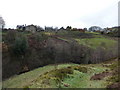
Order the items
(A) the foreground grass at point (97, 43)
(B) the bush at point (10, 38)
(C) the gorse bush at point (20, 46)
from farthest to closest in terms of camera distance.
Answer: (A) the foreground grass at point (97, 43), (B) the bush at point (10, 38), (C) the gorse bush at point (20, 46)

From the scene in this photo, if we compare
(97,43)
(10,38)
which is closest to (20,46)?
(10,38)

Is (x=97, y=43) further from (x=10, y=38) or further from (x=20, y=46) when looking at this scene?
(x=10, y=38)

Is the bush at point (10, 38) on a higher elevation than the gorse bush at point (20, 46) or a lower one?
higher

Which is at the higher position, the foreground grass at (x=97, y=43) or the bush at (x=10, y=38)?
the bush at (x=10, y=38)

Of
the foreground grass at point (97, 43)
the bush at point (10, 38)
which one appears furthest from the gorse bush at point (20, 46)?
the foreground grass at point (97, 43)

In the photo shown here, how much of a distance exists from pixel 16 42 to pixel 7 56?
356 cm

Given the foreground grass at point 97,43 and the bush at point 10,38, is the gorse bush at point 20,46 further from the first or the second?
the foreground grass at point 97,43

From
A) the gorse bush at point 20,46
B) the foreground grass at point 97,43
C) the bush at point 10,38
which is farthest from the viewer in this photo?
the foreground grass at point 97,43

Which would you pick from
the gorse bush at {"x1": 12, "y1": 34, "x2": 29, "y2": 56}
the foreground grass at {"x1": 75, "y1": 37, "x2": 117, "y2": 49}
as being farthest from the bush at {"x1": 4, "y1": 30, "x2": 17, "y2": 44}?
the foreground grass at {"x1": 75, "y1": 37, "x2": 117, "y2": 49}

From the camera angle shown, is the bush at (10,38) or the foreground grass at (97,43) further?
the foreground grass at (97,43)

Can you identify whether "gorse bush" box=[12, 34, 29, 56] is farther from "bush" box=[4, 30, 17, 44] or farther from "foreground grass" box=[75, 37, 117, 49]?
"foreground grass" box=[75, 37, 117, 49]

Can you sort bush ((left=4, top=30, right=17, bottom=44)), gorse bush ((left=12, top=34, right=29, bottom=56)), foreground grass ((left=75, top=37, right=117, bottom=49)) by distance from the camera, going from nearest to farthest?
gorse bush ((left=12, top=34, right=29, bottom=56)) → bush ((left=4, top=30, right=17, bottom=44)) → foreground grass ((left=75, top=37, right=117, bottom=49))

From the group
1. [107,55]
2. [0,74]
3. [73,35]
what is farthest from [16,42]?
[73,35]

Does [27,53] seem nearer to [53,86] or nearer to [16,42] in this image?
[16,42]
